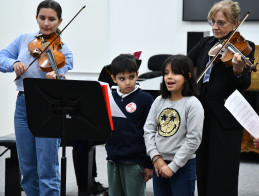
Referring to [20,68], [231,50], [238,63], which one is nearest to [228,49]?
[231,50]

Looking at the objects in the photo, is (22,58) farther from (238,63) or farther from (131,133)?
(238,63)

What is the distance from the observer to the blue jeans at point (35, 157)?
2.36 metres

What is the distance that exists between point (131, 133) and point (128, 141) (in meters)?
0.04

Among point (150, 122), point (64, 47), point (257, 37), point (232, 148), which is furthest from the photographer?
point (257, 37)

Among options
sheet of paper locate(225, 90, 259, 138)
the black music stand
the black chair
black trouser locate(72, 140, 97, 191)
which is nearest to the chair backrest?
the black chair

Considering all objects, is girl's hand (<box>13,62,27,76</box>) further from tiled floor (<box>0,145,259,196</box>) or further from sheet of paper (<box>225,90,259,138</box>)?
tiled floor (<box>0,145,259,196</box>)

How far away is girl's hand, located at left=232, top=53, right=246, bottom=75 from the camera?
2139mm

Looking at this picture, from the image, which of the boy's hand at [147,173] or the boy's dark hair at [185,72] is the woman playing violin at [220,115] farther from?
the boy's hand at [147,173]

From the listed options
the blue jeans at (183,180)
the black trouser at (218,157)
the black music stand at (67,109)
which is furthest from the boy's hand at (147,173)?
the black music stand at (67,109)

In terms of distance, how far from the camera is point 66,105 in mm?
1895

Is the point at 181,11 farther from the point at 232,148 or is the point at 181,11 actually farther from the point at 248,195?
the point at 232,148

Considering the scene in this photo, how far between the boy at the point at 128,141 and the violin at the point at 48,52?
33 cm

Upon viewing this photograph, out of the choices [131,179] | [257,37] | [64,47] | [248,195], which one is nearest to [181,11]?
[257,37]

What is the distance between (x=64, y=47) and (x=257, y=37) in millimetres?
3865
